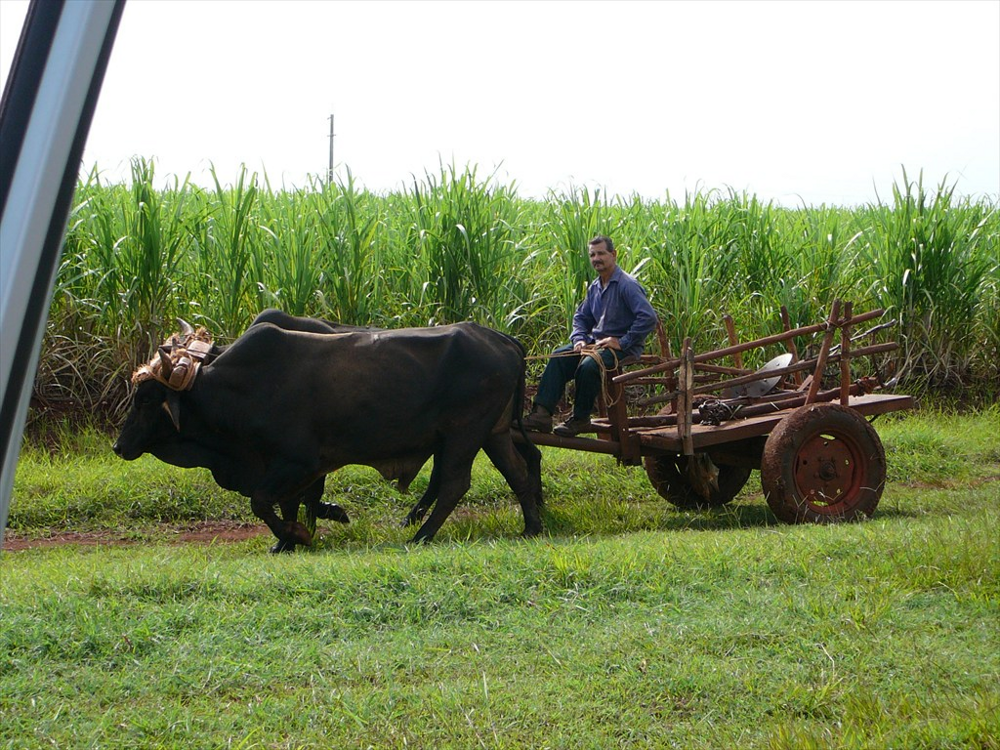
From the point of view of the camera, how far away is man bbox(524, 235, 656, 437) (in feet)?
24.4

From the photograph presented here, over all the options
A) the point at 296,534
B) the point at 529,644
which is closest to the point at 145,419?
the point at 296,534

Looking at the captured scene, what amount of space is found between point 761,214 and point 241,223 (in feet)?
20.0

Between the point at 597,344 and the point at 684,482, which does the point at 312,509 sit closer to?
the point at 597,344

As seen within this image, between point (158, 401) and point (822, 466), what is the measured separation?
4.21 metres

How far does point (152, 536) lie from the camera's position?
811 cm

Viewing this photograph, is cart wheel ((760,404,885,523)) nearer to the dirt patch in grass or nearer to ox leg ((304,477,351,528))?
ox leg ((304,477,351,528))

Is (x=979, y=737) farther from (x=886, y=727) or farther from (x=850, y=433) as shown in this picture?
(x=850, y=433)

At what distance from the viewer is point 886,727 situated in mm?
3559

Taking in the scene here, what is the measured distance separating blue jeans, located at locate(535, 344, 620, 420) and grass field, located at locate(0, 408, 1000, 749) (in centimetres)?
99

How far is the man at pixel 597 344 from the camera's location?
7.43m

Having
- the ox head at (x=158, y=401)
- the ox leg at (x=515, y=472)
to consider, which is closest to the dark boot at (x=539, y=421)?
the ox leg at (x=515, y=472)

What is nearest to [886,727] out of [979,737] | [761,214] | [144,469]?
[979,737]

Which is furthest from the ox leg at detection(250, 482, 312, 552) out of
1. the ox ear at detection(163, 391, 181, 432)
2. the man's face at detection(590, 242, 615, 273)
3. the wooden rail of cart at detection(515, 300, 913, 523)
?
the man's face at detection(590, 242, 615, 273)

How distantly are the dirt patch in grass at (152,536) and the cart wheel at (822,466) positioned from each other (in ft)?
12.0
